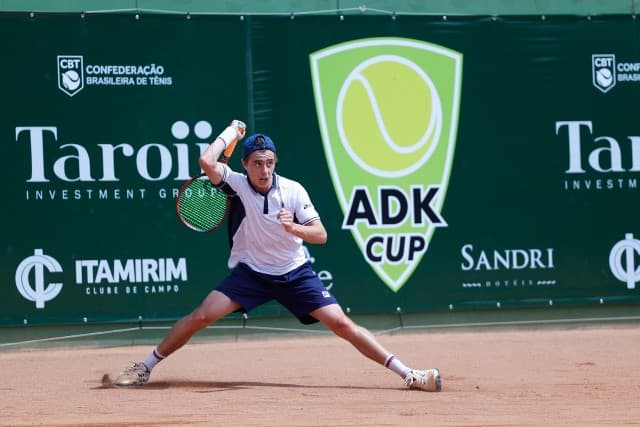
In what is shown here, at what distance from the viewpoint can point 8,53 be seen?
920 cm

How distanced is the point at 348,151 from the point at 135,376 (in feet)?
11.7

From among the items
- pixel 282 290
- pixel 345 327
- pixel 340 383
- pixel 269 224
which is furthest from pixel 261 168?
pixel 340 383

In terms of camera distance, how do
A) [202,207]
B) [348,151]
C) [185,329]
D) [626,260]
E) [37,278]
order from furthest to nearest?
1. [626,260]
2. [348,151]
3. [37,278]
4. [202,207]
5. [185,329]

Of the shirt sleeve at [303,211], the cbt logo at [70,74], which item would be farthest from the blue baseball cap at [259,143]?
the cbt logo at [70,74]

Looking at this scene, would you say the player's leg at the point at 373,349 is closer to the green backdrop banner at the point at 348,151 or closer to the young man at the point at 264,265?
the young man at the point at 264,265

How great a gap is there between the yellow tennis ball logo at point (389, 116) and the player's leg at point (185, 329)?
319 centimetres

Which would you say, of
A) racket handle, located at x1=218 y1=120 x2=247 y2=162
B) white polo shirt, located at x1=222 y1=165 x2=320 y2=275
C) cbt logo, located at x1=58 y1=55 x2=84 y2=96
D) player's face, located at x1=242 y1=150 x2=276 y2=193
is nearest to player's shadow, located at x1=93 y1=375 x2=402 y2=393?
white polo shirt, located at x1=222 y1=165 x2=320 y2=275

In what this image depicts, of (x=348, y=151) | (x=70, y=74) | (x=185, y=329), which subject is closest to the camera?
(x=185, y=329)

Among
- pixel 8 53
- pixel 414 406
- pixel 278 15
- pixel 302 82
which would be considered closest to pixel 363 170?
pixel 302 82

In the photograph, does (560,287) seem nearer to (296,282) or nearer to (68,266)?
(296,282)

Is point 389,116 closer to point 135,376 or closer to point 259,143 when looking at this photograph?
point 259,143

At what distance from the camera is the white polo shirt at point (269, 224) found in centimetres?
679

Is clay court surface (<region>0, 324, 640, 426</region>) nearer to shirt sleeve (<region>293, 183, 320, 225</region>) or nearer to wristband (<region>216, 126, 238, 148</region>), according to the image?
shirt sleeve (<region>293, 183, 320, 225</region>)

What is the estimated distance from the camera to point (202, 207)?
23.0ft
